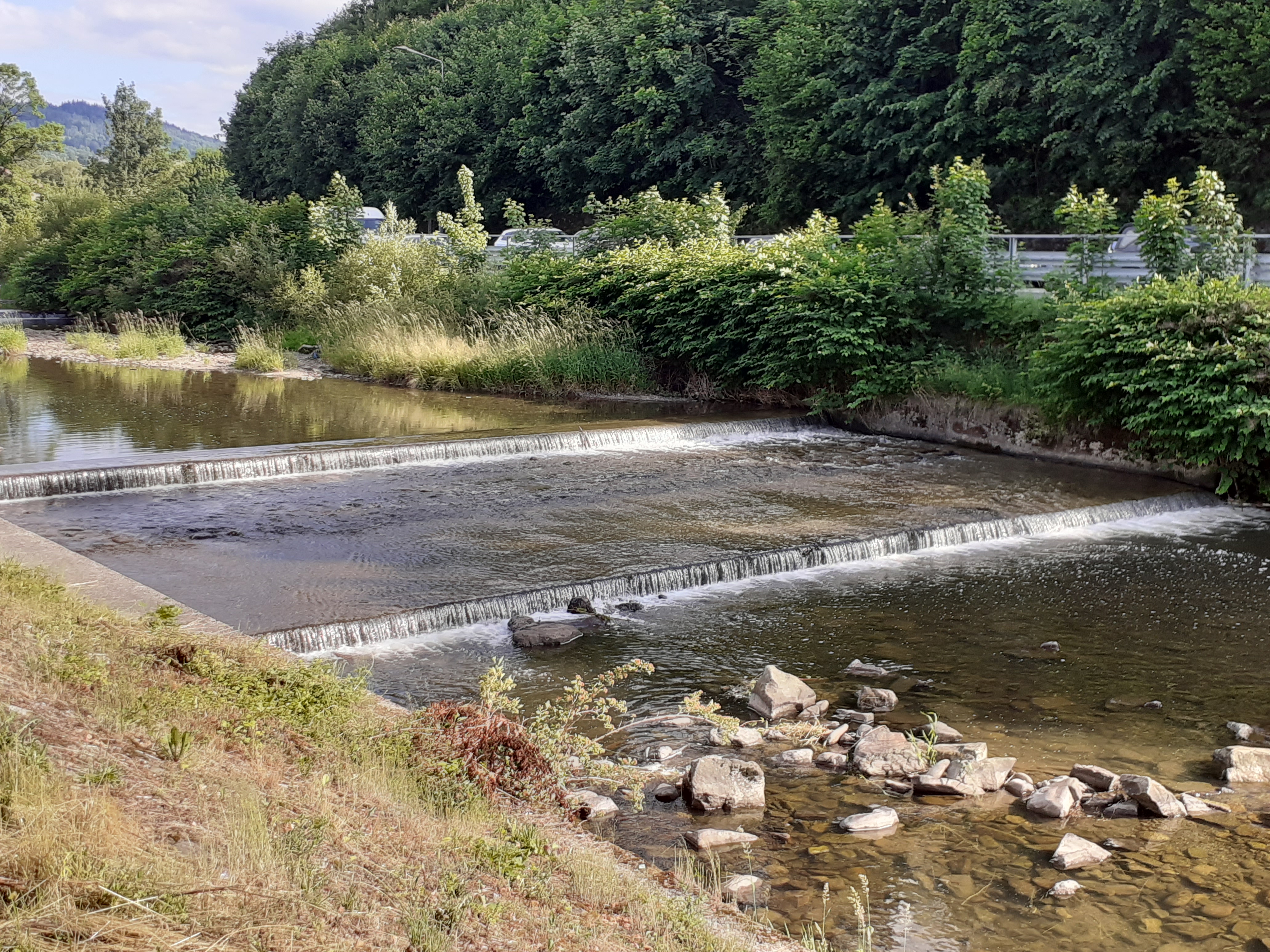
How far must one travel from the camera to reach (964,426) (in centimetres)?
1641

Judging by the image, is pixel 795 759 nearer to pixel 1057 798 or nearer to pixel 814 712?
pixel 814 712

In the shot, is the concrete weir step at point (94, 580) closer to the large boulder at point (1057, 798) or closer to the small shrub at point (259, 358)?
the large boulder at point (1057, 798)

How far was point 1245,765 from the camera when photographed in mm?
6180

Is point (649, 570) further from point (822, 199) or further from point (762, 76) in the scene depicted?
point (762, 76)

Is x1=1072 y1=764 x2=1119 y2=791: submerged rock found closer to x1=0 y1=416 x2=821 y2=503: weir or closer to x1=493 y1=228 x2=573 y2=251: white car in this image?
x1=0 y1=416 x2=821 y2=503: weir

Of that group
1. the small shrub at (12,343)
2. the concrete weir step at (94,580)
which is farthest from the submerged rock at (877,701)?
the small shrub at (12,343)

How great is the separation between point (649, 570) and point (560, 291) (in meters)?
13.3

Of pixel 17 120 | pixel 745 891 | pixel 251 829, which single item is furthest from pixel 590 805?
pixel 17 120

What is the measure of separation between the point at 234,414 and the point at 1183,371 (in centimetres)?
1335

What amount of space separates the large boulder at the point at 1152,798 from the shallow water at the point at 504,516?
4651 mm

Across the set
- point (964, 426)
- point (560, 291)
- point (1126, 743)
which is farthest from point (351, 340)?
point (1126, 743)

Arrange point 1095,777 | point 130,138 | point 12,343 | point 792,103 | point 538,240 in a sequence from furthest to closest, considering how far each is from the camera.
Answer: point 130,138 < point 792,103 < point 12,343 < point 538,240 < point 1095,777

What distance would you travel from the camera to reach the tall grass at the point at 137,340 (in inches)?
1038

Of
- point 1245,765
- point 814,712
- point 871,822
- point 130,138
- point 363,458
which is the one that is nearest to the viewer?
point 871,822
